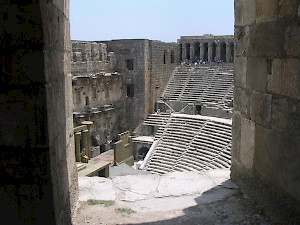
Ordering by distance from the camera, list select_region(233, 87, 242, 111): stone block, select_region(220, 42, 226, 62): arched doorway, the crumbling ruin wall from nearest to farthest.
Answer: select_region(233, 87, 242, 111): stone block → the crumbling ruin wall → select_region(220, 42, 226, 62): arched doorway

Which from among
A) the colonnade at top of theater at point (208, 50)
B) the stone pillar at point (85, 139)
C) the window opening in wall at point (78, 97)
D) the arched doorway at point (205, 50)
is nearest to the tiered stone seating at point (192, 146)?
the stone pillar at point (85, 139)

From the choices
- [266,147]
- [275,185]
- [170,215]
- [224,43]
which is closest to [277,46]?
[266,147]

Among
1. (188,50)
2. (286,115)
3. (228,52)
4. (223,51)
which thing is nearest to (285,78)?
(286,115)

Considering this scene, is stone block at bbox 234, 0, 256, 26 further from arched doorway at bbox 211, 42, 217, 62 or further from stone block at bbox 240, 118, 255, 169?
arched doorway at bbox 211, 42, 217, 62

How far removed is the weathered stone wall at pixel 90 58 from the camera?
2059 centimetres

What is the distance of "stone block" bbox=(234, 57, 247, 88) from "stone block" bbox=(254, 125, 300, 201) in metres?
0.56

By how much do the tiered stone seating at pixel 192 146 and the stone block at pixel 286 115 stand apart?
11.7 m

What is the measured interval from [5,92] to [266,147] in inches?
81.4

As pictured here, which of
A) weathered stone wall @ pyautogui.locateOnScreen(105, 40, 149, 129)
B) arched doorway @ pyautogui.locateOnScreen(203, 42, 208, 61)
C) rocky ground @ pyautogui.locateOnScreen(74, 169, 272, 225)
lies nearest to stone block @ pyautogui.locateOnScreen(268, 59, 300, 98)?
rocky ground @ pyautogui.locateOnScreen(74, 169, 272, 225)

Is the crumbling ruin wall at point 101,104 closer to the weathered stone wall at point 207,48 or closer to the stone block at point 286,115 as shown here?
the weathered stone wall at point 207,48

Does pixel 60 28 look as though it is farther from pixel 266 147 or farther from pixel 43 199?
pixel 266 147

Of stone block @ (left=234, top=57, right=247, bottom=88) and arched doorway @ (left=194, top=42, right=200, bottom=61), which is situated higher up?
arched doorway @ (left=194, top=42, right=200, bottom=61)

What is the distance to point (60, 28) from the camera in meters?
2.56

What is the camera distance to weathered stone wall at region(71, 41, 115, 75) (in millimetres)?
20594
